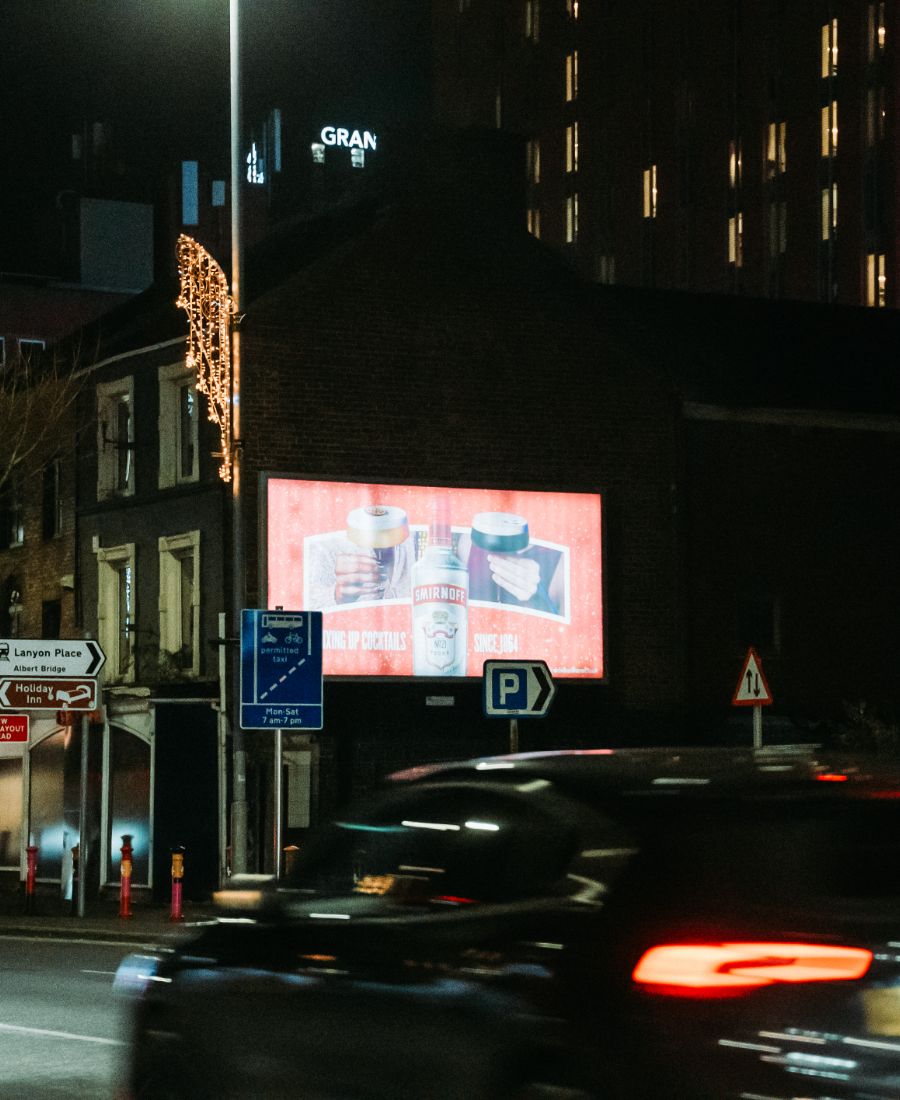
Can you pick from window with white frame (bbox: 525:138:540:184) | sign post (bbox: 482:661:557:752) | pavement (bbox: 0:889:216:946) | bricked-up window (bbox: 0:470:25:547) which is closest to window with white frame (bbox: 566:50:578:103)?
window with white frame (bbox: 525:138:540:184)

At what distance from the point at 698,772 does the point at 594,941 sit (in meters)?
0.71

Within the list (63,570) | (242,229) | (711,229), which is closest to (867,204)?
(711,229)

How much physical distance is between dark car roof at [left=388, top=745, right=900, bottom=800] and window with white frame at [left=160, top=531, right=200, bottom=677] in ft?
84.2

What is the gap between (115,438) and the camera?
35.2 metres

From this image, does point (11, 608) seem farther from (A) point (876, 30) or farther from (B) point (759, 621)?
(A) point (876, 30)

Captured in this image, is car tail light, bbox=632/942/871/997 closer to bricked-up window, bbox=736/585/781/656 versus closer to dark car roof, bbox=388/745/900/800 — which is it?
dark car roof, bbox=388/745/900/800

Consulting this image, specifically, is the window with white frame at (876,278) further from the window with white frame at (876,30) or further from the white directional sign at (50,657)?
the white directional sign at (50,657)

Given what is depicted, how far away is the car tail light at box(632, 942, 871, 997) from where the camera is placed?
552 centimetres

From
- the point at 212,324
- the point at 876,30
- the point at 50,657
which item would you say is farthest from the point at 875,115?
the point at 50,657

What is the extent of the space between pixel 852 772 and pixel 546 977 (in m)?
1.21

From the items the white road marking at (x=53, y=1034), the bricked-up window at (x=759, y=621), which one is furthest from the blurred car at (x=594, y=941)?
the bricked-up window at (x=759, y=621)

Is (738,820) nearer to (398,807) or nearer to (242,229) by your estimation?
(398,807)

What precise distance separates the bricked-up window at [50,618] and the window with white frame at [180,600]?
4.79 m

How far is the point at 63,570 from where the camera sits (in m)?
36.8
